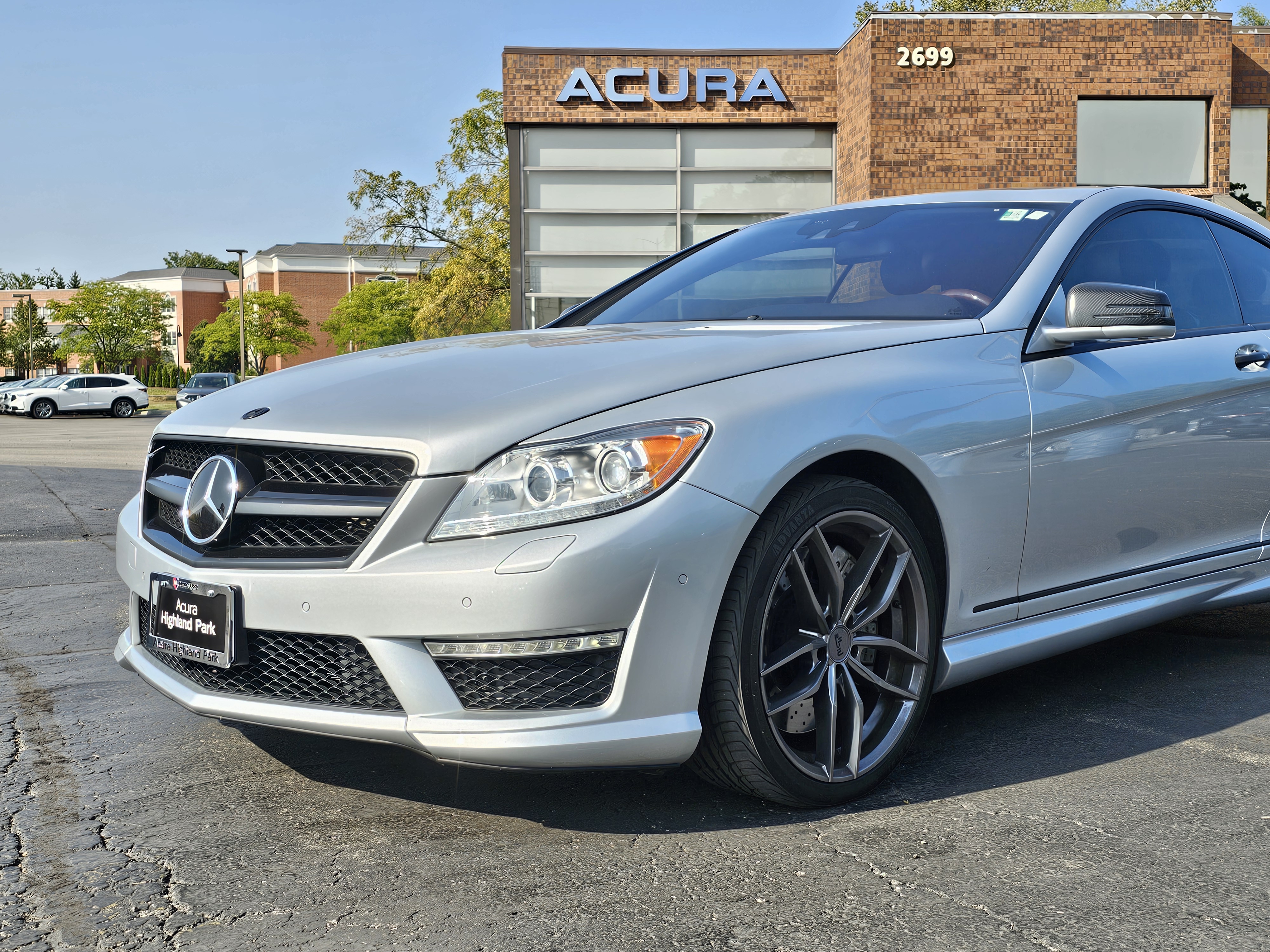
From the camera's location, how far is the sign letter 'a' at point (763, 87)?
20.2 m

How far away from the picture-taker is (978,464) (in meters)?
3.07

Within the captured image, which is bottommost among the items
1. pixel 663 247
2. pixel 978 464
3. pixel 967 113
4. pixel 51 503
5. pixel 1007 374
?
pixel 51 503

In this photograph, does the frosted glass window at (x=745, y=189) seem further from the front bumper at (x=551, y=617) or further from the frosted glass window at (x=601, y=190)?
the front bumper at (x=551, y=617)

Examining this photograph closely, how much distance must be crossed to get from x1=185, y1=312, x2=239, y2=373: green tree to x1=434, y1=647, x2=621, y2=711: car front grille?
7214 centimetres

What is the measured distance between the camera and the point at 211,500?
2816 millimetres

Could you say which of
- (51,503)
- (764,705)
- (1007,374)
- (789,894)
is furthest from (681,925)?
(51,503)

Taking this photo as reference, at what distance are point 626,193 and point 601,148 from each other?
85 centimetres

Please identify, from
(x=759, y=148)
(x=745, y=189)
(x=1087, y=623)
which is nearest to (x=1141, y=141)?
(x=759, y=148)

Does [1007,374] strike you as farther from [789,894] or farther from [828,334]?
[789,894]

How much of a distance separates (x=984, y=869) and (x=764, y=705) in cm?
56

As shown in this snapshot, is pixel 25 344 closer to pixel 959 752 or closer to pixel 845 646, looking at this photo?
pixel 959 752

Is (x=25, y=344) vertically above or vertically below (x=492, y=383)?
above

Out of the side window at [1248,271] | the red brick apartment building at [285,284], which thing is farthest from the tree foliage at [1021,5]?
the red brick apartment building at [285,284]

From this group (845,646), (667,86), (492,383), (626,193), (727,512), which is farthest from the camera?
(626,193)
